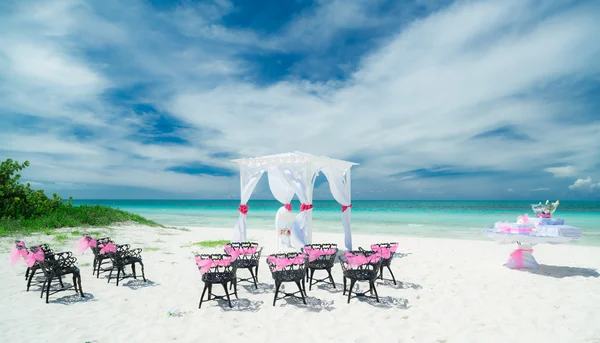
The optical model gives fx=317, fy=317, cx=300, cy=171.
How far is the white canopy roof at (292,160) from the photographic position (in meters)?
8.87

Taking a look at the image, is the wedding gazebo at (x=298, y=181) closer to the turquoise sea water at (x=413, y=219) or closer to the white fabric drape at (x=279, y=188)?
the white fabric drape at (x=279, y=188)

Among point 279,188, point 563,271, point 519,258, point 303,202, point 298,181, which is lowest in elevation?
point 563,271

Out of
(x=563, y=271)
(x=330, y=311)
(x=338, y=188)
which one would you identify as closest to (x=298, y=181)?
(x=338, y=188)

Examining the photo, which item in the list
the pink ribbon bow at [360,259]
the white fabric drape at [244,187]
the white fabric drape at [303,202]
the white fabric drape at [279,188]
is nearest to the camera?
the pink ribbon bow at [360,259]

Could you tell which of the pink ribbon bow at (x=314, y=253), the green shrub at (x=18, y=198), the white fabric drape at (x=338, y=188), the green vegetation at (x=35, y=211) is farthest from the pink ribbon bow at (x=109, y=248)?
the green shrub at (x=18, y=198)

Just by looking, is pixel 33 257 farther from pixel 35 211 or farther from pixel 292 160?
pixel 35 211

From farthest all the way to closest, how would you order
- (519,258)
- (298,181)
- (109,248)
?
Result: (298,181) < (519,258) < (109,248)

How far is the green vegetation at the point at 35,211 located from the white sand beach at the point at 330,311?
Answer: 7.53 metres

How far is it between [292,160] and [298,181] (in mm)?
627

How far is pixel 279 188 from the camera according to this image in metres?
9.81

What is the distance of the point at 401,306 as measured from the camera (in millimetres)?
5117

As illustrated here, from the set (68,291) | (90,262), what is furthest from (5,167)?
(68,291)

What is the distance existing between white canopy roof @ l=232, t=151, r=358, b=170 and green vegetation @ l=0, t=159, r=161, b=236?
8.64 m

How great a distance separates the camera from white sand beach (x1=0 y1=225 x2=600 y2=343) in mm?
4121
